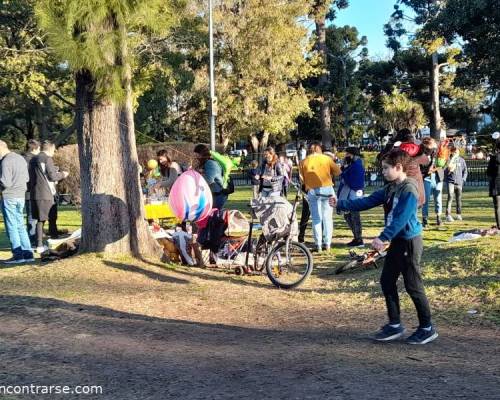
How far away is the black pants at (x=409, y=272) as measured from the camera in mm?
5414

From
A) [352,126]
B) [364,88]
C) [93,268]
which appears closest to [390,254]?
[93,268]

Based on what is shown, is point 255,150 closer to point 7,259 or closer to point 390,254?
point 7,259

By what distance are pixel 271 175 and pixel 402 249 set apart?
25.8 feet

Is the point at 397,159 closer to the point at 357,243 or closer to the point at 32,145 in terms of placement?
the point at 357,243

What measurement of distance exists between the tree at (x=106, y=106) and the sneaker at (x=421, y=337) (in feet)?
14.6

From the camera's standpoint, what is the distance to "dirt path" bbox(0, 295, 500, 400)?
436 centimetres

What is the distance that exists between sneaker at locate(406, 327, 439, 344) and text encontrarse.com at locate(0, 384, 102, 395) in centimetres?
264

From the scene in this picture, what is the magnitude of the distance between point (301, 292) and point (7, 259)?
5469mm

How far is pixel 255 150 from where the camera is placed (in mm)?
37750

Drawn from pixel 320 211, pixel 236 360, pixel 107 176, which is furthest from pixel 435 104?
pixel 236 360

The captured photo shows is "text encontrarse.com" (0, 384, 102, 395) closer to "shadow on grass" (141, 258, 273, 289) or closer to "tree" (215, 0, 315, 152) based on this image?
"shadow on grass" (141, 258, 273, 289)

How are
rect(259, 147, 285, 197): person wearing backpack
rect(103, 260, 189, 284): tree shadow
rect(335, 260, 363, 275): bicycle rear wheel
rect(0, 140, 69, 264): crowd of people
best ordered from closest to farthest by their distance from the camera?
rect(103, 260, 189, 284): tree shadow → rect(335, 260, 363, 275): bicycle rear wheel → rect(0, 140, 69, 264): crowd of people → rect(259, 147, 285, 197): person wearing backpack

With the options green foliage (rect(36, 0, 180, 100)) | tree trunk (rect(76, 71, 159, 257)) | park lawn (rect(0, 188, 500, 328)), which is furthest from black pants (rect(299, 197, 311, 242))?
green foliage (rect(36, 0, 180, 100))

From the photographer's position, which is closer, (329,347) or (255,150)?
(329,347)
